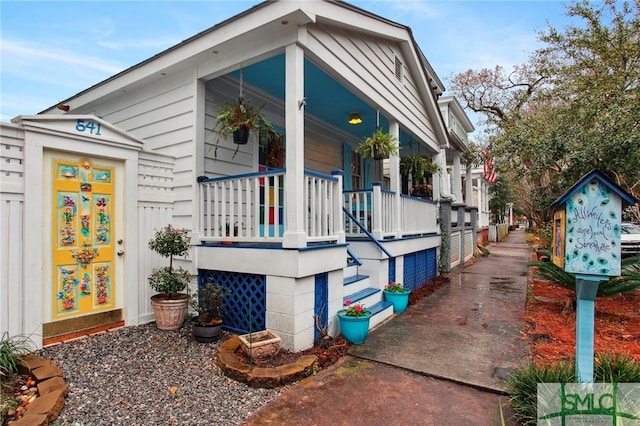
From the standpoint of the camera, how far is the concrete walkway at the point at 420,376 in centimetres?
259

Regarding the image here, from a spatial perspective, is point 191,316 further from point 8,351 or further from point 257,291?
point 8,351

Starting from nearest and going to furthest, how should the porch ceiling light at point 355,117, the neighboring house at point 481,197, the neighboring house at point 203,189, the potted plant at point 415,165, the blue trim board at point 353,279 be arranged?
the neighboring house at point 203,189 < the blue trim board at point 353,279 < the porch ceiling light at point 355,117 < the potted plant at point 415,165 < the neighboring house at point 481,197

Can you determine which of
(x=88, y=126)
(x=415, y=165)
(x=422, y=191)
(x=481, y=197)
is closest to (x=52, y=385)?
(x=88, y=126)

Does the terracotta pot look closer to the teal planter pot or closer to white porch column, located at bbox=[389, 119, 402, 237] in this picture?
the teal planter pot

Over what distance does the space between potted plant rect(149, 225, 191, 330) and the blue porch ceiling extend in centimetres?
245

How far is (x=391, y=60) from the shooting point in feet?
Result: 20.5

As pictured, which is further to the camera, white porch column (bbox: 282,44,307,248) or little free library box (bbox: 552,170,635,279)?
white porch column (bbox: 282,44,307,248)

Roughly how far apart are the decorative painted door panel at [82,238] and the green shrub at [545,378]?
4.28 metres

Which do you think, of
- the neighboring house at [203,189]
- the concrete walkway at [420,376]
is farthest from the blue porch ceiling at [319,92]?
the concrete walkway at [420,376]

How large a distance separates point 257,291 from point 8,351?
222 centimetres

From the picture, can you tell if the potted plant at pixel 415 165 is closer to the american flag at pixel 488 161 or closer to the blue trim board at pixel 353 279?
the american flag at pixel 488 161

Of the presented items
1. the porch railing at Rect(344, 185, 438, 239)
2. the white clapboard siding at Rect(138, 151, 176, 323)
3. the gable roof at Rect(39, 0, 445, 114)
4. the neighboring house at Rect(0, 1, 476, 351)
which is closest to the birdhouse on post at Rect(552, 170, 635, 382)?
the neighboring house at Rect(0, 1, 476, 351)

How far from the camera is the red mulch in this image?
12.5 ft

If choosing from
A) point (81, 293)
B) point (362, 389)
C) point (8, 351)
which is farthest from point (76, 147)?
point (362, 389)
